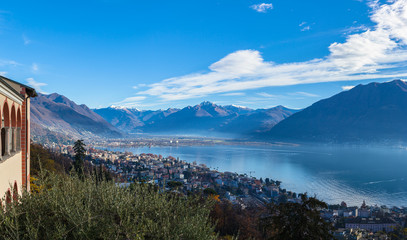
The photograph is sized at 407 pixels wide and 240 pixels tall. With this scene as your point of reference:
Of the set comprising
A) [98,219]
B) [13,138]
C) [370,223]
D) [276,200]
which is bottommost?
[276,200]

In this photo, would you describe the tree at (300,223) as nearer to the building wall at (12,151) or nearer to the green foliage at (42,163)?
the building wall at (12,151)

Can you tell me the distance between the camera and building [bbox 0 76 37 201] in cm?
495

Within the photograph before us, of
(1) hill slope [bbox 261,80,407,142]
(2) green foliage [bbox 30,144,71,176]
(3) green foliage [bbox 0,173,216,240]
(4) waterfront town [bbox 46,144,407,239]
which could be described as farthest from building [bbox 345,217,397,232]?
(1) hill slope [bbox 261,80,407,142]

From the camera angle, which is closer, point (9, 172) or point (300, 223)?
point (9, 172)

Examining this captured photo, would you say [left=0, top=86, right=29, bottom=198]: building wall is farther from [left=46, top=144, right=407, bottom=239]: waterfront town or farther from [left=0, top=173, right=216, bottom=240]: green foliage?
[left=46, top=144, right=407, bottom=239]: waterfront town

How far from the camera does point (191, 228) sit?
2879 millimetres

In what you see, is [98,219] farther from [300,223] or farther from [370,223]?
[370,223]

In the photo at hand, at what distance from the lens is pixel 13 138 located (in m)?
6.11

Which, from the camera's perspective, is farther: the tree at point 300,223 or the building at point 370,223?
the building at point 370,223

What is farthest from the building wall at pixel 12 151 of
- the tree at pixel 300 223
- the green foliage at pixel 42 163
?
the tree at pixel 300 223

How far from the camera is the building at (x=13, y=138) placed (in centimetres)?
495

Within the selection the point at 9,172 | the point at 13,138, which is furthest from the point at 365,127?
the point at 9,172

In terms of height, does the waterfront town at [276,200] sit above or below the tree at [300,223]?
below

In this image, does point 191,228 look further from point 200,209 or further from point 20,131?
point 20,131
